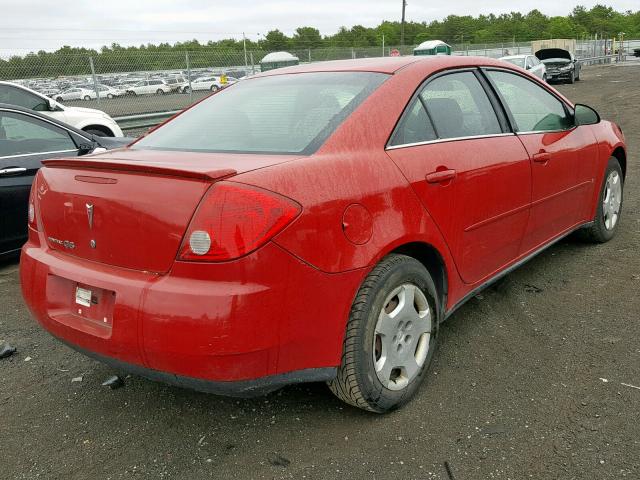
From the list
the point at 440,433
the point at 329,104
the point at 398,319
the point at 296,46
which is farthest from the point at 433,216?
the point at 296,46

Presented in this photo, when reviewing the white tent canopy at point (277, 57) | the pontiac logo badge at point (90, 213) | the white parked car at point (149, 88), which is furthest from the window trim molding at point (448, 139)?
the white tent canopy at point (277, 57)

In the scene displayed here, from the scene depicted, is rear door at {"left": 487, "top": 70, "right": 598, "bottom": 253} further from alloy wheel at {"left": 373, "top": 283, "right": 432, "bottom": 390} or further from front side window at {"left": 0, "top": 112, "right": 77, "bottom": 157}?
front side window at {"left": 0, "top": 112, "right": 77, "bottom": 157}

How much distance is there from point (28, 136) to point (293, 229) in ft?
14.0

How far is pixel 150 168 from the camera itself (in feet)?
7.54

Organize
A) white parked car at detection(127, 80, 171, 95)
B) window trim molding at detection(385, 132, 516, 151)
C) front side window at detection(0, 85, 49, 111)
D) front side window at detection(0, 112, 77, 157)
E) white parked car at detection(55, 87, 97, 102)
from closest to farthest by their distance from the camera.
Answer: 1. window trim molding at detection(385, 132, 516, 151)
2. front side window at detection(0, 112, 77, 157)
3. front side window at detection(0, 85, 49, 111)
4. white parked car at detection(55, 87, 97, 102)
5. white parked car at detection(127, 80, 171, 95)

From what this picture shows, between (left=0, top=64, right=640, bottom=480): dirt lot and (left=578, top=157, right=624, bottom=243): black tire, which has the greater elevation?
(left=578, top=157, right=624, bottom=243): black tire

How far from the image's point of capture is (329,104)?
2848 millimetres

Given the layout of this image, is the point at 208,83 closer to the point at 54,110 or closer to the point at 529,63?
the point at 54,110

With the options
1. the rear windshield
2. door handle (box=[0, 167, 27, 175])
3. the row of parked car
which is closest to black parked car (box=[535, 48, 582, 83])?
the row of parked car

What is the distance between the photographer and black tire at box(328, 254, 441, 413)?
2443mm

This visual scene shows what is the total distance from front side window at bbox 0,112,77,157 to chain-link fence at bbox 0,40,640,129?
301 inches

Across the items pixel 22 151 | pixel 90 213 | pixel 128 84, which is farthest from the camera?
pixel 128 84

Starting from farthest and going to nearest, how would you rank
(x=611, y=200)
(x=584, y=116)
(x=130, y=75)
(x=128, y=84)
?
(x=130, y=75) → (x=128, y=84) → (x=611, y=200) → (x=584, y=116)

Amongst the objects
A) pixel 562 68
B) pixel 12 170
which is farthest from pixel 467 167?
pixel 562 68
